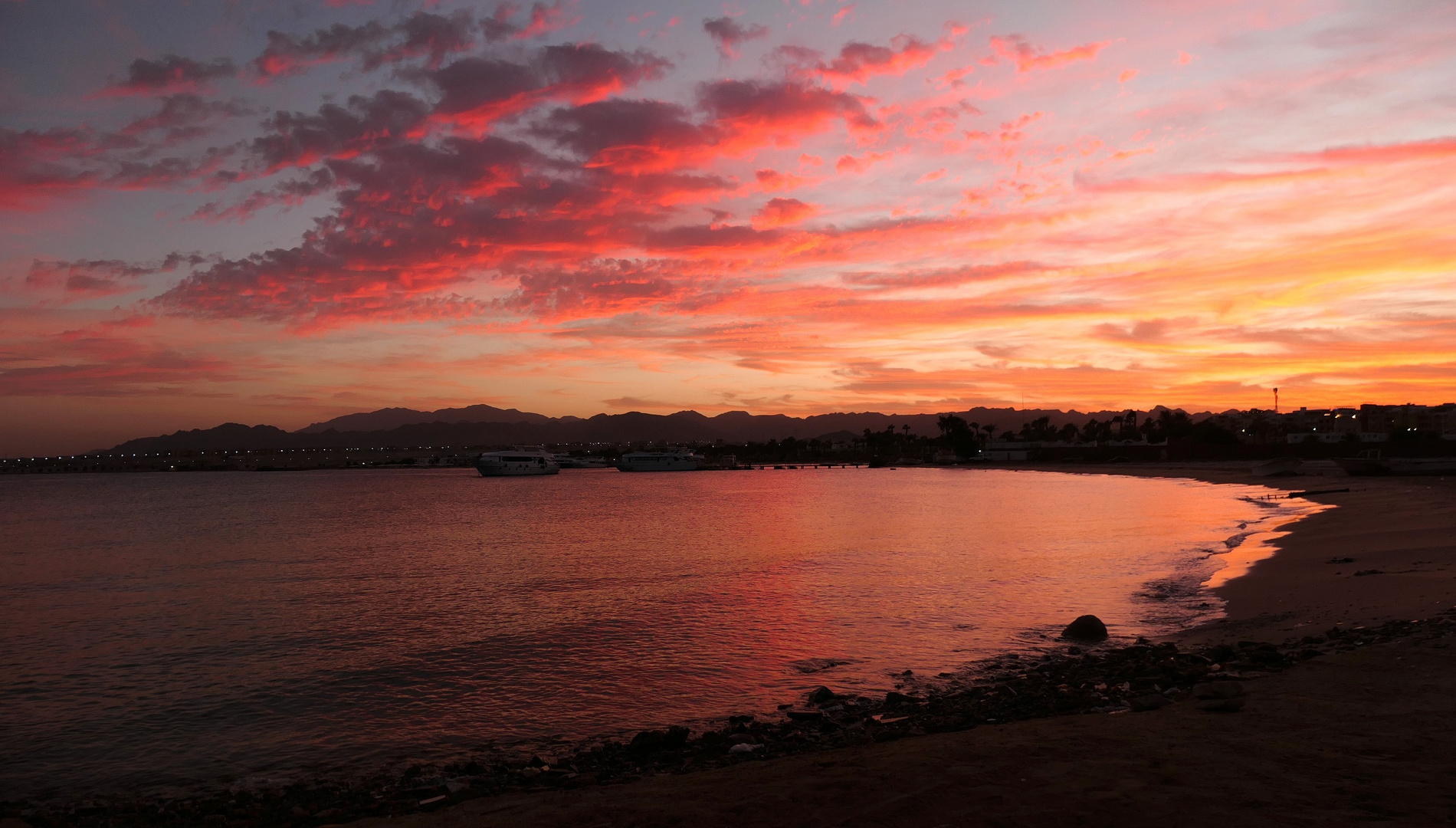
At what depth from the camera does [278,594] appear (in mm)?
30266

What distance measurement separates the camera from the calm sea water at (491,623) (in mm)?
13969

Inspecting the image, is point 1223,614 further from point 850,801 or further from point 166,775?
point 166,775

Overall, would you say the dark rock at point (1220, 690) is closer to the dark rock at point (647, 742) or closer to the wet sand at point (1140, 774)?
the wet sand at point (1140, 774)

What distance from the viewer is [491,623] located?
23.8 meters

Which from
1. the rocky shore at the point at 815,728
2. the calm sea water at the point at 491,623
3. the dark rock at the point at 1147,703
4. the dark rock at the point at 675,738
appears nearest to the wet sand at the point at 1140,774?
the dark rock at the point at 1147,703

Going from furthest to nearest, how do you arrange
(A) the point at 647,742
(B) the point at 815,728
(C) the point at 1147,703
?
(B) the point at 815,728 → (A) the point at 647,742 → (C) the point at 1147,703

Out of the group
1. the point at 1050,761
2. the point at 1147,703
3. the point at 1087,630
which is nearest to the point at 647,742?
the point at 1050,761

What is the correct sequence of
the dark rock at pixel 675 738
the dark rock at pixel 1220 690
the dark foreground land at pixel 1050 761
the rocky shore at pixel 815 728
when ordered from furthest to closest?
the dark rock at pixel 675 738 → the dark rock at pixel 1220 690 → the rocky shore at pixel 815 728 → the dark foreground land at pixel 1050 761

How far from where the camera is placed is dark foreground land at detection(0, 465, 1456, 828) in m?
7.66

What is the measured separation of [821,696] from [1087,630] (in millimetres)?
7601

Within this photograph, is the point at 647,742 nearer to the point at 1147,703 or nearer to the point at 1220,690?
the point at 1147,703

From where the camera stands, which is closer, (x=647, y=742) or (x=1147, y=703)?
(x=1147, y=703)

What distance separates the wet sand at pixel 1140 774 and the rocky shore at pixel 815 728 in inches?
21.2

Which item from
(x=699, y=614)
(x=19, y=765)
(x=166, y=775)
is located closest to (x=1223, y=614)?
(x=699, y=614)
